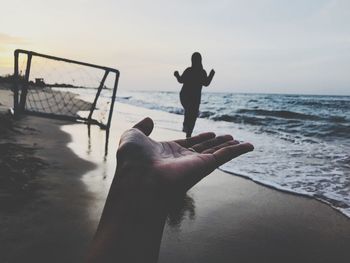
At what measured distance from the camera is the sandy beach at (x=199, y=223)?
8.80 feet

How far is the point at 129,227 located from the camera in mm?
1167

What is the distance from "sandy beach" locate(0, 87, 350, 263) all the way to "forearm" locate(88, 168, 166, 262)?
144 cm

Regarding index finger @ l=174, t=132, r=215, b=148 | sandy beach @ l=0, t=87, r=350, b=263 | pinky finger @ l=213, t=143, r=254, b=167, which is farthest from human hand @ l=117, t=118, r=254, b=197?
sandy beach @ l=0, t=87, r=350, b=263

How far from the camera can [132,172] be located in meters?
1.34

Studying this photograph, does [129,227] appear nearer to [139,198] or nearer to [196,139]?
[139,198]

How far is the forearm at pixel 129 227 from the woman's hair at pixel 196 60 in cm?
566

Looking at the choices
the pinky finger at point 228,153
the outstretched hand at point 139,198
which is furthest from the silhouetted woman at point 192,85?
the outstretched hand at point 139,198

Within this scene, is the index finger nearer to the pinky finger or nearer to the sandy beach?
the pinky finger

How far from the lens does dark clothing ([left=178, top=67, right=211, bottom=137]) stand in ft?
22.5

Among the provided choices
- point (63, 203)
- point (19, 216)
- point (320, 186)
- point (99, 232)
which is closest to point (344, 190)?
point (320, 186)

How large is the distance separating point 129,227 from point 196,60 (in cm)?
588

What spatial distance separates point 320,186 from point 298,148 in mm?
4147

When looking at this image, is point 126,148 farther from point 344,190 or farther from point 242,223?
point 344,190

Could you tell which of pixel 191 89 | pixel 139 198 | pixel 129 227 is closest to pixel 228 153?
pixel 139 198
